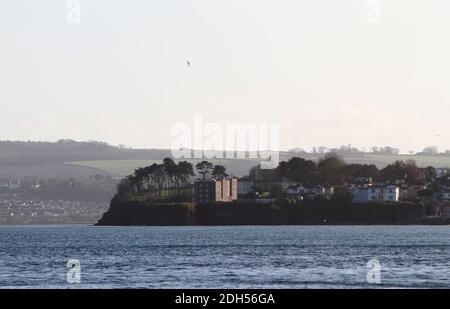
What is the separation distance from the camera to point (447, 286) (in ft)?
230

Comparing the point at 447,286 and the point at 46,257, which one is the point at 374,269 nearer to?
the point at 447,286

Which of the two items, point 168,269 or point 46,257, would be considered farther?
point 46,257

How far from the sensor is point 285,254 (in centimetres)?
11338

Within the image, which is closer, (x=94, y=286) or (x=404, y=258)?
(x=94, y=286)

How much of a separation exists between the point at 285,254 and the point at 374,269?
3026 centimetres

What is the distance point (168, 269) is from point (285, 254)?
26.9 meters
